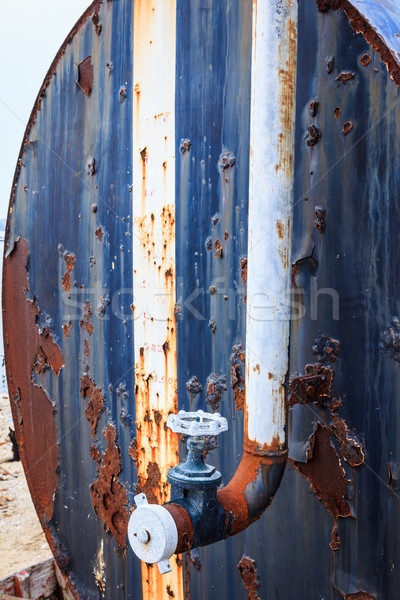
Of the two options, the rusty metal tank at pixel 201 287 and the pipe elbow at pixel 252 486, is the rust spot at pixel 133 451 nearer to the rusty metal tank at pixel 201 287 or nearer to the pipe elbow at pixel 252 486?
the rusty metal tank at pixel 201 287

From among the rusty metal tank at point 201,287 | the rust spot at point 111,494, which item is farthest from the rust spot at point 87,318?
the rust spot at point 111,494

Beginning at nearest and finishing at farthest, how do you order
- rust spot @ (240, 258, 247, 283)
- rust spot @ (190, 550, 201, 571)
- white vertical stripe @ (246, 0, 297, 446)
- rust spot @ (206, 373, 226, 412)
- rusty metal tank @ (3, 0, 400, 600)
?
white vertical stripe @ (246, 0, 297, 446), rusty metal tank @ (3, 0, 400, 600), rust spot @ (240, 258, 247, 283), rust spot @ (206, 373, 226, 412), rust spot @ (190, 550, 201, 571)

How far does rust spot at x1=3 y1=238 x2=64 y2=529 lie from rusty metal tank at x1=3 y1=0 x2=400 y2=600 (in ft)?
0.04

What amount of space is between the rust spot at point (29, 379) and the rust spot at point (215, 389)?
98 cm

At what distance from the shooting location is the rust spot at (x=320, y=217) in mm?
1485

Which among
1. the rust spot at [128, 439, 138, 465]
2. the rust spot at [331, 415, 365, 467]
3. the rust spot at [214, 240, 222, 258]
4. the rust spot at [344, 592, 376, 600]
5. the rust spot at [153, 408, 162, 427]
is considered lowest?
the rust spot at [344, 592, 376, 600]

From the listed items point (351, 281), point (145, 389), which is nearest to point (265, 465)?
point (351, 281)

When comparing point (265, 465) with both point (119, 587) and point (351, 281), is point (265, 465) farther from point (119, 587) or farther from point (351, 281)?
point (119, 587)

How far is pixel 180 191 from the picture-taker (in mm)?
1869

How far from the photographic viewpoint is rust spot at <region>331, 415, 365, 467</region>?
143 centimetres

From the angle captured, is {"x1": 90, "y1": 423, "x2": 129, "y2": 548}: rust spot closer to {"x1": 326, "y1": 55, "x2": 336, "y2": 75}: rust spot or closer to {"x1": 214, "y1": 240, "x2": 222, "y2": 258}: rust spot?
{"x1": 214, "y1": 240, "x2": 222, "y2": 258}: rust spot

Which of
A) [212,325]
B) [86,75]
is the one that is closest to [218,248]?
[212,325]

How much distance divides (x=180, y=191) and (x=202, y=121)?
0.81 feet

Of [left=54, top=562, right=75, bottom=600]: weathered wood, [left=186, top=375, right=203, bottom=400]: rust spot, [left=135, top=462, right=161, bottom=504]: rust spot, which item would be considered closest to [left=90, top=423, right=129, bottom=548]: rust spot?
[left=135, top=462, right=161, bottom=504]: rust spot
